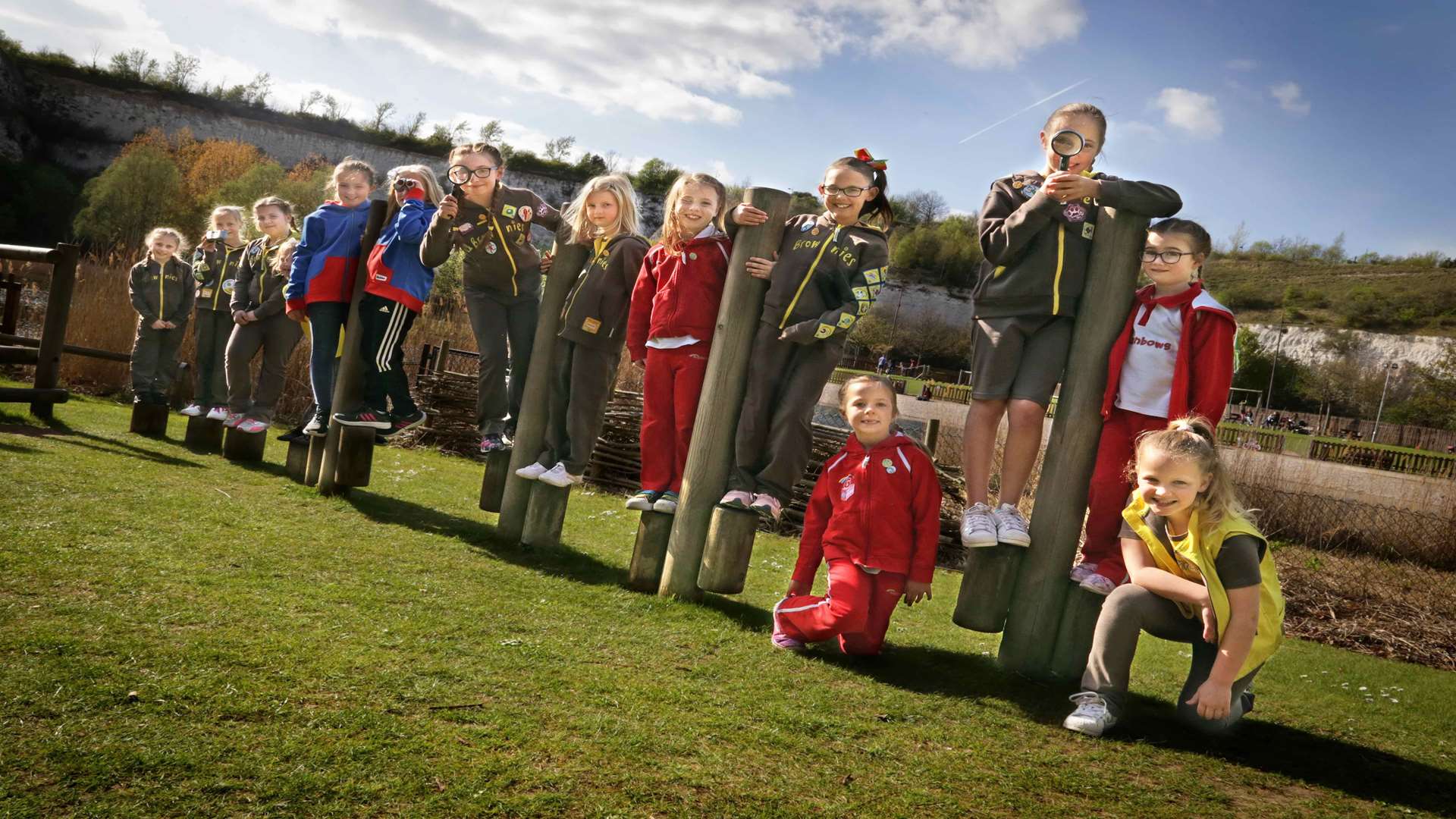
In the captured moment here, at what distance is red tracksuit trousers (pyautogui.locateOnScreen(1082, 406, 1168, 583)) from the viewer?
3.29 m

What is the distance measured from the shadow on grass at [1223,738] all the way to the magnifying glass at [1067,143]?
1876 mm

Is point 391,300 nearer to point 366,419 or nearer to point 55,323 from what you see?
point 366,419

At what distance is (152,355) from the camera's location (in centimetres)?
829

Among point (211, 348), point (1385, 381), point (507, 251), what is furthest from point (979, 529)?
point (1385, 381)

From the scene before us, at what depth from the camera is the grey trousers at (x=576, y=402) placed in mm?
4633

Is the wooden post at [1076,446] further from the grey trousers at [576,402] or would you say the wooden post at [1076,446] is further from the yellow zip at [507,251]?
the yellow zip at [507,251]

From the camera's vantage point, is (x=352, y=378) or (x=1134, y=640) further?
(x=352, y=378)

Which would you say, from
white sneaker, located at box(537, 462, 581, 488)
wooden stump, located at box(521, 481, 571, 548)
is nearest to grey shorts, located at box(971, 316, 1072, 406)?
white sneaker, located at box(537, 462, 581, 488)

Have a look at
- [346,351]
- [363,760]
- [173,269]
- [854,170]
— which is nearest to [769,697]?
[363,760]

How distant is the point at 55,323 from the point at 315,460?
344 centimetres

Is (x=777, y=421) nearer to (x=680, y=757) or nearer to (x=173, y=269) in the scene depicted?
(x=680, y=757)

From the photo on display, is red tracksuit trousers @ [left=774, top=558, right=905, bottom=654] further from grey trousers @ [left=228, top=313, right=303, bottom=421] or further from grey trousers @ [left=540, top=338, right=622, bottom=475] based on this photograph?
grey trousers @ [left=228, top=313, right=303, bottom=421]

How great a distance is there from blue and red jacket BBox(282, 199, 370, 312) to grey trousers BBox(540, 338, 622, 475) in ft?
5.91

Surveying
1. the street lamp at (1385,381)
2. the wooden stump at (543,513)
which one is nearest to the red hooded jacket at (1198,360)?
the wooden stump at (543,513)
